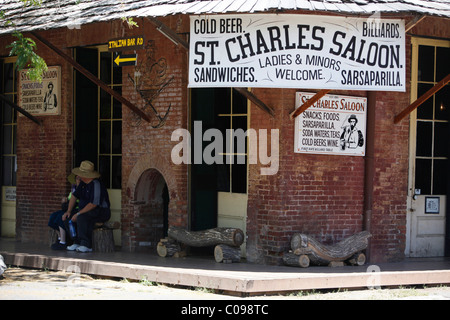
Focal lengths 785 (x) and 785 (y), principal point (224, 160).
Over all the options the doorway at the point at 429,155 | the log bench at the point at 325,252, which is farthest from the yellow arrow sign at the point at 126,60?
the doorway at the point at 429,155

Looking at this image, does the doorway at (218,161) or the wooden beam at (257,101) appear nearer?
the wooden beam at (257,101)

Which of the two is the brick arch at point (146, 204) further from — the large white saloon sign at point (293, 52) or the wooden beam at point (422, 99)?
the wooden beam at point (422, 99)

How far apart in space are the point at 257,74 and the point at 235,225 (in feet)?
9.80

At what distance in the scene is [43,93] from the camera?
14.8m

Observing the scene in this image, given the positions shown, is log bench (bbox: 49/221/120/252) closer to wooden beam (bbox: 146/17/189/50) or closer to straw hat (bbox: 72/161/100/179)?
straw hat (bbox: 72/161/100/179)

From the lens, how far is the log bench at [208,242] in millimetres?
11719

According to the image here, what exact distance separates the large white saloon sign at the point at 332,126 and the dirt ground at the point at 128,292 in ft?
7.80

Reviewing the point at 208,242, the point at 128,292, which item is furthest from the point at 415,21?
the point at 128,292

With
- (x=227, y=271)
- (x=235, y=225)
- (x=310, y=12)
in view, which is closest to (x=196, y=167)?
(x=235, y=225)

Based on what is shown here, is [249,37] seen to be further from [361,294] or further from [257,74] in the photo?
[361,294]

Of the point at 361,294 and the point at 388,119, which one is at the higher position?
the point at 388,119

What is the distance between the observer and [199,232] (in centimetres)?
1220

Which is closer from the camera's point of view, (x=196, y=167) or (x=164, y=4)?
(x=164, y=4)

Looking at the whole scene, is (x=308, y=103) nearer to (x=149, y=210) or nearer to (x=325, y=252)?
(x=325, y=252)
